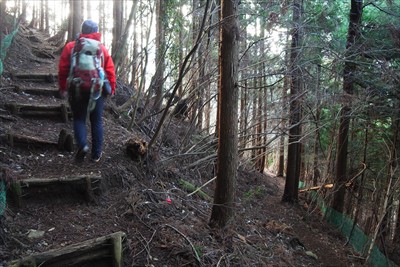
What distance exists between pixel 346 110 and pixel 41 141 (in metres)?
8.55

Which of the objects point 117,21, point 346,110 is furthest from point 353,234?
point 117,21

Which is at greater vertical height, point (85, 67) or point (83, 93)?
point (85, 67)

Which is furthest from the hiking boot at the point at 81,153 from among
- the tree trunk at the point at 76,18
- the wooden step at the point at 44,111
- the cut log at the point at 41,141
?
the tree trunk at the point at 76,18

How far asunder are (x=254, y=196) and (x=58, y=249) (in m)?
9.24

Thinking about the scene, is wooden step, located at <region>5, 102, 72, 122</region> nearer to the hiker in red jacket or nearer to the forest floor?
the forest floor

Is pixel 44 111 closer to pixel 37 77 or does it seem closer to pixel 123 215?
pixel 37 77

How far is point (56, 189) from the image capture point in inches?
168

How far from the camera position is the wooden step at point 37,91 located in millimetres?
7189

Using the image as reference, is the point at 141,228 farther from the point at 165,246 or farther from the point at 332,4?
the point at 332,4

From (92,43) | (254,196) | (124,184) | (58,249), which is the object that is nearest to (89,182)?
(124,184)

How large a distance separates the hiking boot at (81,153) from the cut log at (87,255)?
1609mm

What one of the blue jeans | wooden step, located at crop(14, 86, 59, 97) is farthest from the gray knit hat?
wooden step, located at crop(14, 86, 59, 97)

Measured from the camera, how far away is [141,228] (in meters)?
4.36

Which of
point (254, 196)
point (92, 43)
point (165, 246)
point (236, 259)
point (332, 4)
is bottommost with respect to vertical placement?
point (254, 196)
